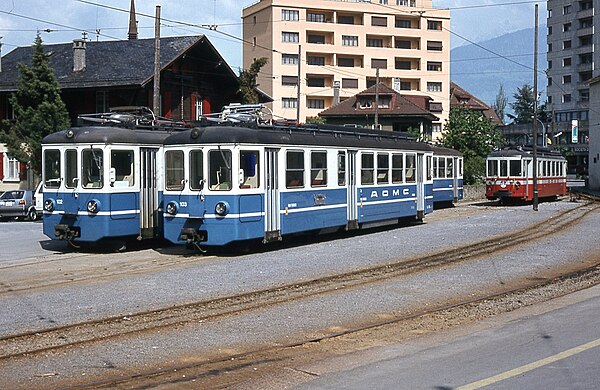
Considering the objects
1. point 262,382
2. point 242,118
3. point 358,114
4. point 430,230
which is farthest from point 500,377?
point 358,114

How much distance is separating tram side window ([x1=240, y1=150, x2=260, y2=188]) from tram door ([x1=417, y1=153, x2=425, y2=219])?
9.77 m

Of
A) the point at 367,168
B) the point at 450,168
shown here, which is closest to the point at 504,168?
the point at 450,168

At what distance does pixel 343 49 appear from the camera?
261 ft

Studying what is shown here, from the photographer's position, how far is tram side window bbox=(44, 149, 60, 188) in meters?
19.5

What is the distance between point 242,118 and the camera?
19938 millimetres

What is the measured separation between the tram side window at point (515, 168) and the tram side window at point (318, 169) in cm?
1968

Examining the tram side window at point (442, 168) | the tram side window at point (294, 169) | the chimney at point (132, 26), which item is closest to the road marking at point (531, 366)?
the tram side window at point (294, 169)

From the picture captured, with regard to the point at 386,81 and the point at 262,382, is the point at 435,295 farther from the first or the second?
the point at 386,81

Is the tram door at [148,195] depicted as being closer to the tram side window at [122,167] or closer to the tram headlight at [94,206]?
the tram side window at [122,167]

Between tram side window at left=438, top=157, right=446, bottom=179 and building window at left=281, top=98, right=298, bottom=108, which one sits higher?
building window at left=281, top=98, right=298, bottom=108

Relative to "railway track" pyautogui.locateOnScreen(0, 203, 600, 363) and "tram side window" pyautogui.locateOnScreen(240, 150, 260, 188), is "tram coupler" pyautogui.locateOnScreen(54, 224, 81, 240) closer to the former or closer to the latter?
"tram side window" pyautogui.locateOnScreen(240, 150, 260, 188)

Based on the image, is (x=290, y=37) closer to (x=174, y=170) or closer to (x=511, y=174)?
(x=511, y=174)

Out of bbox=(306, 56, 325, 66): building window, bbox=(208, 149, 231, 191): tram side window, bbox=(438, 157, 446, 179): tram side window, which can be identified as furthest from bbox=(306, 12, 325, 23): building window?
bbox=(208, 149, 231, 191): tram side window

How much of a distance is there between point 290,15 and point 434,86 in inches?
645
